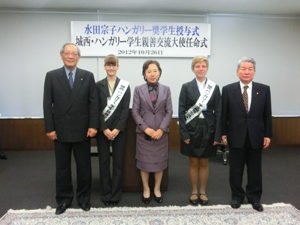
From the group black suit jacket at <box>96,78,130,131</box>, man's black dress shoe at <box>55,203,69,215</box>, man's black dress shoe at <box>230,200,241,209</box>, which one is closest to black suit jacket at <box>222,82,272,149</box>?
man's black dress shoe at <box>230,200,241,209</box>

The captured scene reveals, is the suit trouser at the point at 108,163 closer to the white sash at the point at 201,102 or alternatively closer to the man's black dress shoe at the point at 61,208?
the man's black dress shoe at the point at 61,208

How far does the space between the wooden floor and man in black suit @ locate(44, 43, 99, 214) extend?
36 cm

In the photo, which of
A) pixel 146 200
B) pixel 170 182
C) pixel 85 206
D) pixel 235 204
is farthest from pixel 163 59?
pixel 85 206

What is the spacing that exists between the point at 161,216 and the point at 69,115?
1163mm

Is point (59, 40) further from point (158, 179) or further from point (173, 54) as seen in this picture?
point (158, 179)

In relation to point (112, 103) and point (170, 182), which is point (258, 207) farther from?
point (112, 103)

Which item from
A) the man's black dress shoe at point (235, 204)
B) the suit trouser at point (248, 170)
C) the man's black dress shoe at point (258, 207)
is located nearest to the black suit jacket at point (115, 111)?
the suit trouser at point (248, 170)

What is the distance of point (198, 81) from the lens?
2.00 m

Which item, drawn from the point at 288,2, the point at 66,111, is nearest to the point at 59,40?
the point at 66,111

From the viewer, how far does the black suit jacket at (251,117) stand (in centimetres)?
187

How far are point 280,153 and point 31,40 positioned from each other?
5031 millimetres

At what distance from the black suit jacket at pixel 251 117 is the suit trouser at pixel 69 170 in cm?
132

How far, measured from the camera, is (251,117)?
6.16ft

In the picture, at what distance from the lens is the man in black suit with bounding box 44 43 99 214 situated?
1790 millimetres
